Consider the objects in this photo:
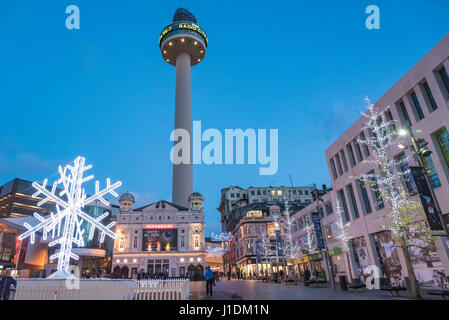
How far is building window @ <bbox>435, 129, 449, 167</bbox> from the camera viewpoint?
18062 mm

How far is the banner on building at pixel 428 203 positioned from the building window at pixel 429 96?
7.82 meters

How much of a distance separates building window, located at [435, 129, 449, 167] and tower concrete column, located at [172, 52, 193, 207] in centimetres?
6862

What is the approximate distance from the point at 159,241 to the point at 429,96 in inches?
2425

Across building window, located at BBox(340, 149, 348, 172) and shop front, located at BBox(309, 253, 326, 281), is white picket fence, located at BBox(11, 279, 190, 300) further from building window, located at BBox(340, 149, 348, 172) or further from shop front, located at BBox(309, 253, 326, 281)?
shop front, located at BBox(309, 253, 326, 281)

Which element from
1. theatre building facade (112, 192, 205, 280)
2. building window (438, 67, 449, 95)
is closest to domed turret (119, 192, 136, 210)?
theatre building facade (112, 192, 205, 280)

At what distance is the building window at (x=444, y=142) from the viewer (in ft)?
59.3

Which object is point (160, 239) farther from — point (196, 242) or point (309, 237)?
point (309, 237)

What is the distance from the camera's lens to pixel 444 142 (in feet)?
59.9

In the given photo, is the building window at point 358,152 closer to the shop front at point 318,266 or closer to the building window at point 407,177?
the building window at point 407,177

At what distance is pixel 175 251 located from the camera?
65500mm

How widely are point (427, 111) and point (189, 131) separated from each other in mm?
74516

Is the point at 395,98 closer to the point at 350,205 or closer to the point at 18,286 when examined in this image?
the point at 350,205

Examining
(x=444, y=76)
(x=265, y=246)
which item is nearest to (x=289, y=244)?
(x=265, y=246)
